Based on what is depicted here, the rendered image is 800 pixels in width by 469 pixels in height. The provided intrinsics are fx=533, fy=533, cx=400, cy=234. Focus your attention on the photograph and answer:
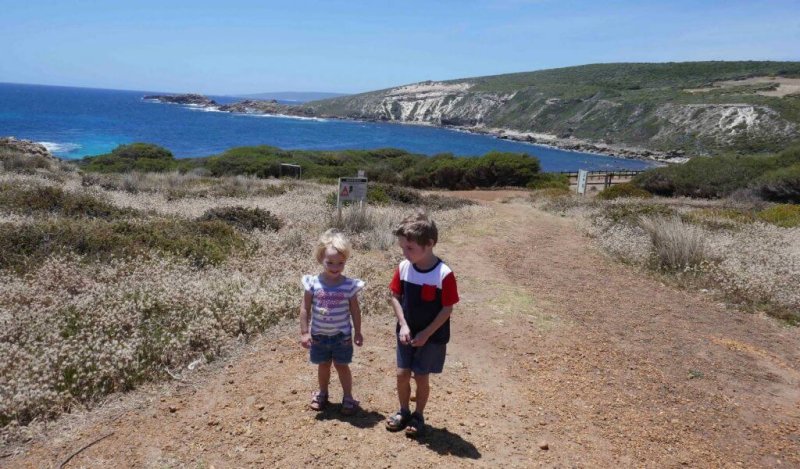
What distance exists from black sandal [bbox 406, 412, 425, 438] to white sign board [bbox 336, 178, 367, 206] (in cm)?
753

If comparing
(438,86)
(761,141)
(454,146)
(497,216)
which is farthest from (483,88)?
(497,216)

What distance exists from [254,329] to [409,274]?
2704 millimetres

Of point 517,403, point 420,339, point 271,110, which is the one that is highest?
point 271,110

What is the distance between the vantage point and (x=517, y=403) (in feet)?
14.6

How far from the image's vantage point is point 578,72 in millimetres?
156750

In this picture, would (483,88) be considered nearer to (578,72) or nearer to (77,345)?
(578,72)

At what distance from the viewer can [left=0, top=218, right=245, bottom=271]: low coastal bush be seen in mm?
7105

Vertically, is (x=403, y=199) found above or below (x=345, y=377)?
below

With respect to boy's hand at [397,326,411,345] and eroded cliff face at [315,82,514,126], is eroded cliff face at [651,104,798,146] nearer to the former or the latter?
eroded cliff face at [315,82,514,126]

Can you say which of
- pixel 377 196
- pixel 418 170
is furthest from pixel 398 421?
pixel 418 170

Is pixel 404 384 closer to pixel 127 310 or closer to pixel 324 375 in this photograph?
pixel 324 375

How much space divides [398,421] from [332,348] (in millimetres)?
697

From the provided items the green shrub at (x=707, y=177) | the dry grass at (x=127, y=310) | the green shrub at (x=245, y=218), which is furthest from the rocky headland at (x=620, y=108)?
the dry grass at (x=127, y=310)

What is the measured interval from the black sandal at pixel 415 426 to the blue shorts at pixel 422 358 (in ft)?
1.12
